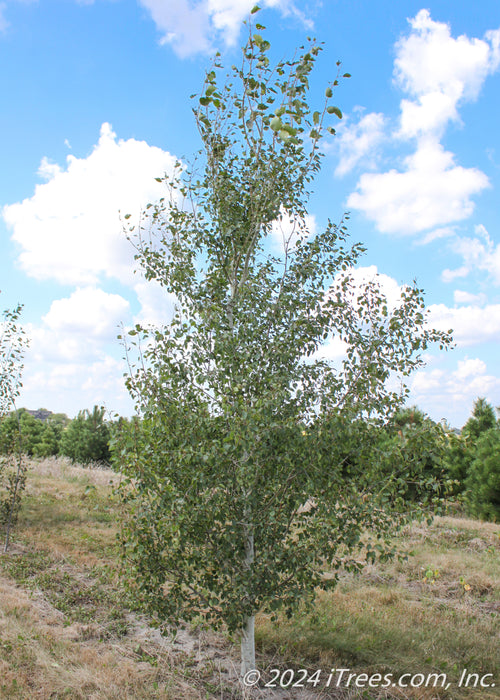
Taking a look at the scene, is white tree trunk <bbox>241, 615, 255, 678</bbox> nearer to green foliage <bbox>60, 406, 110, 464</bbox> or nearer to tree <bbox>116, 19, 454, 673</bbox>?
tree <bbox>116, 19, 454, 673</bbox>

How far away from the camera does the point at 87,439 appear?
26469mm

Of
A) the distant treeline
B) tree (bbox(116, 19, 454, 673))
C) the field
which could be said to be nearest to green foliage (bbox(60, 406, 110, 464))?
the distant treeline

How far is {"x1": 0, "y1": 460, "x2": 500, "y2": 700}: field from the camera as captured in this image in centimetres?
507

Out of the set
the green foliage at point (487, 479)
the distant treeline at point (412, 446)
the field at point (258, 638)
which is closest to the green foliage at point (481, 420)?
the distant treeline at point (412, 446)

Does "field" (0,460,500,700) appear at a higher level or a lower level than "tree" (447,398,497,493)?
lower

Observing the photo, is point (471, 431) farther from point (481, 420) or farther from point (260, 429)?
point (260, 429)

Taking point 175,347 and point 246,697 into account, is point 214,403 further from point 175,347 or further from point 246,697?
point 246,697

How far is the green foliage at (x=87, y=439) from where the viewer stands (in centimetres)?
2645

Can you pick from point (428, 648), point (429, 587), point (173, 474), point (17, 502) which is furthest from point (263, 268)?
point (17, 502)

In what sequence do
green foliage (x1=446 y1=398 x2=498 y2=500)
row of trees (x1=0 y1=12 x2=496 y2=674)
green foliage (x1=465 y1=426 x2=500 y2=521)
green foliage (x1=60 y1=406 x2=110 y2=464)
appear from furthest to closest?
green foliage (x1=60 y1=406 x2=110 y2=464) → green foliage (x1=446 y1=398 x2=498 y2=500) → green foliage (x1=465 y1=426 x2=500 y2=521) → row of trees (x1=0 y1=12 x2=496 y2=674)

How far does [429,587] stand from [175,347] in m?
6.75

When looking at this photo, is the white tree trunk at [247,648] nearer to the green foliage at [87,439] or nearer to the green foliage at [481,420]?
the green foliage at [481,420]

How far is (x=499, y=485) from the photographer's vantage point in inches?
626

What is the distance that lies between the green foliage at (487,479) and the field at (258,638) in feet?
20.2
